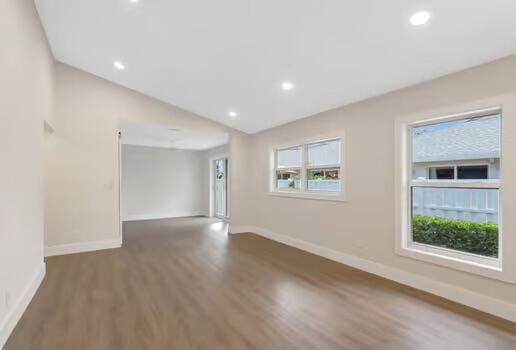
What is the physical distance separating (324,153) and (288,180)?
3.92 feet

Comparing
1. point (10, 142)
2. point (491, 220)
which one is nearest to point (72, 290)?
point (10, 142)

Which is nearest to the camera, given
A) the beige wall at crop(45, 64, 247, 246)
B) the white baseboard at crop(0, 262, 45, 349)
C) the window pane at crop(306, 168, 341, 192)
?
the white baseboard at crop(0, 262, 45, 349)

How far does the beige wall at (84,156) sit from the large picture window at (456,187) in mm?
4871

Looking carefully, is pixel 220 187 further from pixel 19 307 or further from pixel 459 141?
pixel 459 141

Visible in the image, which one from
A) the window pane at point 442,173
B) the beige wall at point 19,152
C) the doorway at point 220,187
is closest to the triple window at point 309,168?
the window pane at point 442,173

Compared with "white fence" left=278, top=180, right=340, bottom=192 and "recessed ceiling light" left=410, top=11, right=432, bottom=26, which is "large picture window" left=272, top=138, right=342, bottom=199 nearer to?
"white fence" left=278, top=180, right=340, bottom=192

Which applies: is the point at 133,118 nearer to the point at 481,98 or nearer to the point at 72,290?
the point at 72,290

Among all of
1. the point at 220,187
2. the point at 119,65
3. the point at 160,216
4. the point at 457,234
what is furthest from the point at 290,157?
the point at 160,216

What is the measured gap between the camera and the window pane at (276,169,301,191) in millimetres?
5336

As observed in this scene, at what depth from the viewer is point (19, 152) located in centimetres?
244

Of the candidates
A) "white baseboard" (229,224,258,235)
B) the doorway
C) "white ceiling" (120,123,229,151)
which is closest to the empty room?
"white ceiling" (120,123,229,151)

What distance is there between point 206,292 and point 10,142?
2316 mm

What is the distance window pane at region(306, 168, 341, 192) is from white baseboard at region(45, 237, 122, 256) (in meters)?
3.82

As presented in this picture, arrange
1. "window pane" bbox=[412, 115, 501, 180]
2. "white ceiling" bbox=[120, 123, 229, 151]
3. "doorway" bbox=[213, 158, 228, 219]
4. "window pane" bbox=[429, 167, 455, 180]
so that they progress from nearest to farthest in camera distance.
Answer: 1. "window pane" bbox=[412, 115, 501, 180]
2. "window pane" bbox=[429, 167, 455, 180]
3. "white ceiling" bbox=[120, 123, 229, 151]
4. "doorway" bbox=[213, 158, 228, 219]
